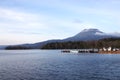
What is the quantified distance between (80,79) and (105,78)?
14.4ft

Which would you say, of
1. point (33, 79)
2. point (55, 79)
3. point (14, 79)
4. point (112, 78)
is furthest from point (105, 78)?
point (14, 79)

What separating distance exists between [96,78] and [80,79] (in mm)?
2852

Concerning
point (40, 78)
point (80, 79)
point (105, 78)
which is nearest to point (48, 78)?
point (40, 78)

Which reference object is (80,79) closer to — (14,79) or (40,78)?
(40,78)

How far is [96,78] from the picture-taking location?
137 feet

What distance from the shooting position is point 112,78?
41.9m

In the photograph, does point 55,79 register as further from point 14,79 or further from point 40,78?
point 14,79

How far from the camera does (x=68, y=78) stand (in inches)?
1646

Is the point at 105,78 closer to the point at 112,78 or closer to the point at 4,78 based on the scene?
the point at 112,78

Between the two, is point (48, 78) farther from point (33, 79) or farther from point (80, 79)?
point (80, 79)

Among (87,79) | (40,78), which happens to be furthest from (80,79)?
(40,78)

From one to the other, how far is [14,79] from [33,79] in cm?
309

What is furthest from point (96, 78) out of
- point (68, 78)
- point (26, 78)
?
point (26, 78)

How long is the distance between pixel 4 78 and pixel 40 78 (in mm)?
5983
